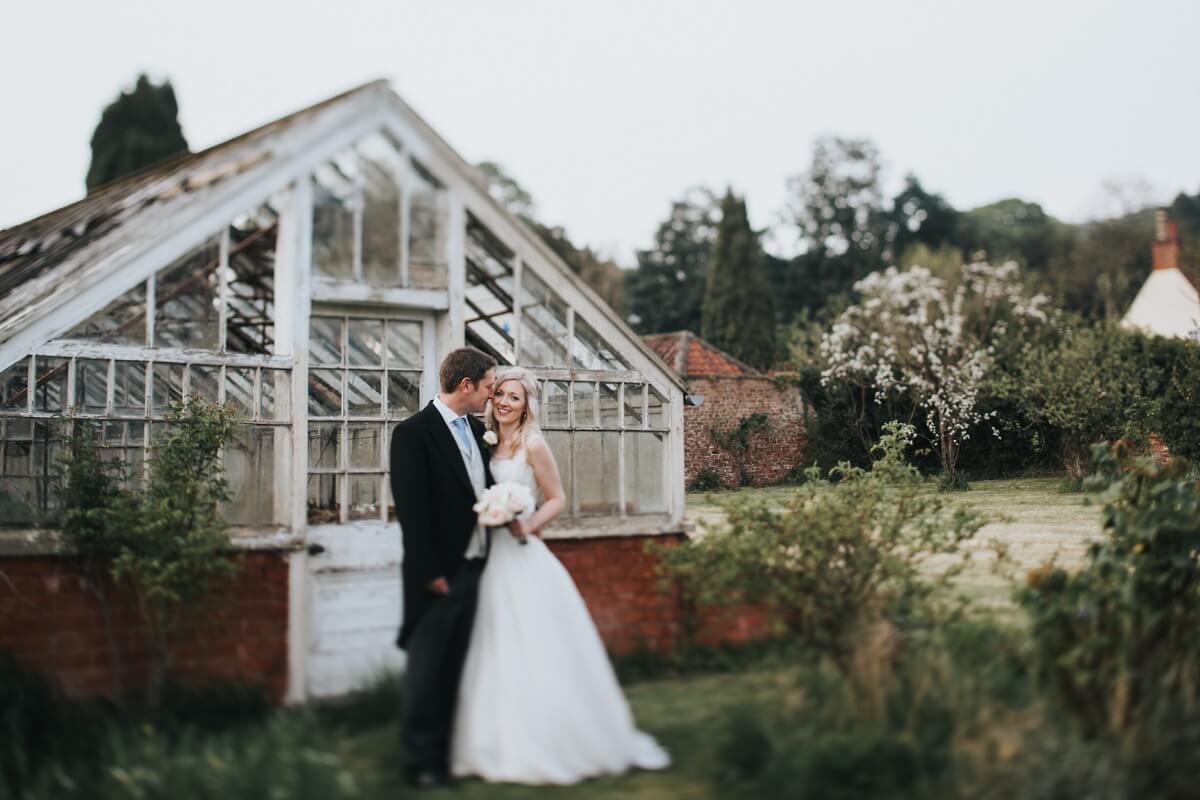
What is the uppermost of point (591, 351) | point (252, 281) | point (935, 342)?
point (935, 342)

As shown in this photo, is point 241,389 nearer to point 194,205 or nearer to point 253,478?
point 253,478

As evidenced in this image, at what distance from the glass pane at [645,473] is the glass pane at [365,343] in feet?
6.61

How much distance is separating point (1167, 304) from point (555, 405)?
25.1 metres

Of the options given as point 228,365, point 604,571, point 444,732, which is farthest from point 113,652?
point 604,571

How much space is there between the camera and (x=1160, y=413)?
1917 cm

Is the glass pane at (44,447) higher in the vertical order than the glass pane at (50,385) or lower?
lower

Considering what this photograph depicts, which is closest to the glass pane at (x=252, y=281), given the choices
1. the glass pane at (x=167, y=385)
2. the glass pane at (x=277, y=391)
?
the glass pane at (x=167, y=385)

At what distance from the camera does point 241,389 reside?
24.5 feet

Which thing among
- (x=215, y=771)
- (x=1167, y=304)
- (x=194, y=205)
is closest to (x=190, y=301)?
(x=194, y=205)

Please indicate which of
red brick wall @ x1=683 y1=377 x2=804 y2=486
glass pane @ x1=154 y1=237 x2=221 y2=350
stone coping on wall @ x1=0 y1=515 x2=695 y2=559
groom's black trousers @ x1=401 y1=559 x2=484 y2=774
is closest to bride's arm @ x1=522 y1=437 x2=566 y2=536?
groom's black trousers @ x1=401 y1=559 x2=484 y2=774

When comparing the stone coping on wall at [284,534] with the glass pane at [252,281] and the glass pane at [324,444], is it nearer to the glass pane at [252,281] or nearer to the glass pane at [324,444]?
the glass pane at [324,444]

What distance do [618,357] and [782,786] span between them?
4452 millimetres

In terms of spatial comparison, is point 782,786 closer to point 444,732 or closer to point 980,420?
point 444,732

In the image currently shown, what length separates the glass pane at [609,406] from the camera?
854cm
